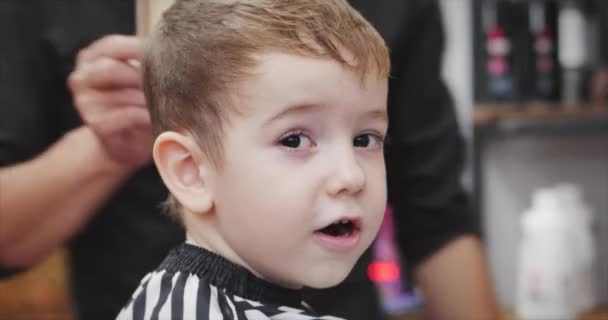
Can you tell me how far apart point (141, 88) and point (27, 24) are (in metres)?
0.20

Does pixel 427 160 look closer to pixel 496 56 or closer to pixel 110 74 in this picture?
pixel 496 56

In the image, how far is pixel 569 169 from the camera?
5.75 ft

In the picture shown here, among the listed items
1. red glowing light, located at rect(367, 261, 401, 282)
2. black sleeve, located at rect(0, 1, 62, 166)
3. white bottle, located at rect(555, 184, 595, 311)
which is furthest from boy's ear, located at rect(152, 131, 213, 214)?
white bottle, located at rect(555, 184, 595, 311)

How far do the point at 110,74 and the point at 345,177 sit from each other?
0.66 feet

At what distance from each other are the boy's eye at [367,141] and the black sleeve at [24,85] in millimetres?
319

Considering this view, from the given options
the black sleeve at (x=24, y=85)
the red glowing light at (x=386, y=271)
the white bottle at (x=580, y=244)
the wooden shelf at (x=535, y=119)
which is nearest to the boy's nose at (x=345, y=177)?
the black sleeve at (x=24, y=85)

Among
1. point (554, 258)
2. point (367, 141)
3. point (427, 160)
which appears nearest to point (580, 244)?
point (554, 258)

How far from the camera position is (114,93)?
1.68ft

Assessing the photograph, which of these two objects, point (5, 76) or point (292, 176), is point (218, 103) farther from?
point (5, 76)

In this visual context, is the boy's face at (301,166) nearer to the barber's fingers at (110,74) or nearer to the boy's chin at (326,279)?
the boy's chin at (326,279)

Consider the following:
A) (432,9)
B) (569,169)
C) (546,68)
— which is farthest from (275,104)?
(569,169)

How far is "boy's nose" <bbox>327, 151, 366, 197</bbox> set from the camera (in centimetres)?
43

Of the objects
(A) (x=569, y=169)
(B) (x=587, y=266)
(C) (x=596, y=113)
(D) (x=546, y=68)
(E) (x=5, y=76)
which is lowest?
(B) (x=587, y=266)

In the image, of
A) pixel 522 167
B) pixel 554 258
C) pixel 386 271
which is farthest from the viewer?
pixel 522 167
